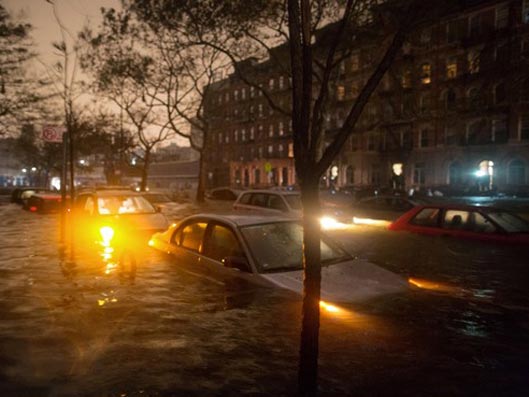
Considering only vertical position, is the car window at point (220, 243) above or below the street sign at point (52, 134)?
below

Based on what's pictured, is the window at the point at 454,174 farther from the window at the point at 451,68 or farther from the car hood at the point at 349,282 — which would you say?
the car hood at the point at 349,282

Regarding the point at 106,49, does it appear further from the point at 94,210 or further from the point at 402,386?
the point at 402,386

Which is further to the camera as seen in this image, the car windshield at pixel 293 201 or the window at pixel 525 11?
the window at pixel 525 11

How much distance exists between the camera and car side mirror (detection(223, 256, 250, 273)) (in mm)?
6184

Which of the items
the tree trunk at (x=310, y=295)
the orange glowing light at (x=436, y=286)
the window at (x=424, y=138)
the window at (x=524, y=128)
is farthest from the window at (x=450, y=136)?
the tree trunk at (x=310, y=295)

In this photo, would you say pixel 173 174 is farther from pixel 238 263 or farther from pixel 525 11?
pixel 238 263

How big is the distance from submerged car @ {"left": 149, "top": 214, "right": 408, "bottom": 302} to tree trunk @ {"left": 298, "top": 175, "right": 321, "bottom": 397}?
197 centimetres

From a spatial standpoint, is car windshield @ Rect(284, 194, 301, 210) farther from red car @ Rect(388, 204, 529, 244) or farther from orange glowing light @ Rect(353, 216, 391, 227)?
orange glowing light @ Rect(353, 216, 391, 227)

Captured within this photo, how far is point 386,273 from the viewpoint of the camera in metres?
6.61

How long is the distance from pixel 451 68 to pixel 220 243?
45.4m

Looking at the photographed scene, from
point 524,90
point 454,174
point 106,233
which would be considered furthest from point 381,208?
point 454,174

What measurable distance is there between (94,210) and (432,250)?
28.3 ft

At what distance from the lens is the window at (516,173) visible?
140ft

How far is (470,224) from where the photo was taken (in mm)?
11641
